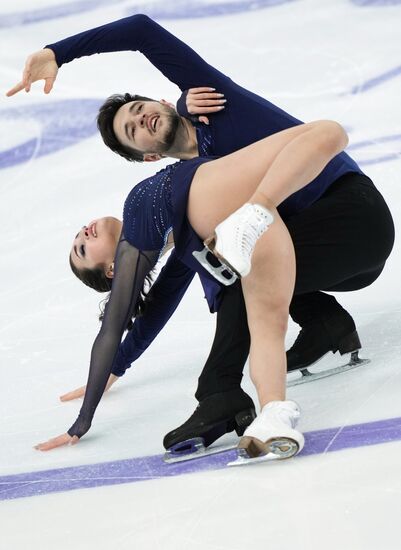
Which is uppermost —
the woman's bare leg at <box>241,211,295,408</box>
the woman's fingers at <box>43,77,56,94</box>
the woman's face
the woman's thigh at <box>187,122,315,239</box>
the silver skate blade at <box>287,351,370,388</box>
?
the woman's fingers at <box>43,77,56,94</box>

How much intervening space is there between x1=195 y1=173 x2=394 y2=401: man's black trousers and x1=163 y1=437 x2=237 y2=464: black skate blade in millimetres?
133

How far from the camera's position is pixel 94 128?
540 centimetres

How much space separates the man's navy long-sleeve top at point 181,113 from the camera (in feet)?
9.60

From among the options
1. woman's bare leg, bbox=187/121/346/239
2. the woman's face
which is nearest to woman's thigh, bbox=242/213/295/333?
woman's bare leg, bbox=187/121/346/239

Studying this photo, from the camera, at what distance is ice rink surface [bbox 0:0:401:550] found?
1.88 meters

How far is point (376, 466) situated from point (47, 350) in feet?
5.61

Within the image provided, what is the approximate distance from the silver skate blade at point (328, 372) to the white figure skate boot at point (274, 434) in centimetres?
64

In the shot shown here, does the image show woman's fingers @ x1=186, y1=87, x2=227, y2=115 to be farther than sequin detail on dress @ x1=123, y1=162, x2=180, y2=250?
Yes

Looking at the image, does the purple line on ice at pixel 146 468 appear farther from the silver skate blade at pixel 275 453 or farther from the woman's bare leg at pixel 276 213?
the woman's bare leg at pixel 276 213

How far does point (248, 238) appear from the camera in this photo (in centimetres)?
211

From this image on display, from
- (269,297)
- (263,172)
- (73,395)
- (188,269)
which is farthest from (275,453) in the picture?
(73,395)

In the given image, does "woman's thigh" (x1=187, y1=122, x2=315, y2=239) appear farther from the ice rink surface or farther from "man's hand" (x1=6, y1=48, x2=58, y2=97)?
"man's hand" (x1=6, y1=48, x2=58, y2=97)

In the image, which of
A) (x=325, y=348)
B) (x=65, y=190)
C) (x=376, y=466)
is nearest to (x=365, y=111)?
(x=65, y=190)

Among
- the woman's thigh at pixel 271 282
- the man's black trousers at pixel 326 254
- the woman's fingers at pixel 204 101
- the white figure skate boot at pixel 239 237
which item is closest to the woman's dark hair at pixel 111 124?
the woman's fingers at pixel 204 101
